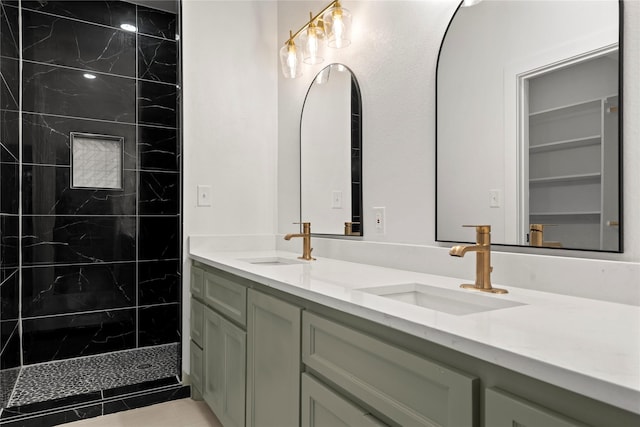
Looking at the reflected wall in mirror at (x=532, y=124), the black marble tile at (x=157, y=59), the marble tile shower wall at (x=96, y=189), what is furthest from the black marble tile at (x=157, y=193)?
the reflected wall in mirror at (x=532, y=124)

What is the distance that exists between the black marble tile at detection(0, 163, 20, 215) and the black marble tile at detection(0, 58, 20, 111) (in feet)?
1.05

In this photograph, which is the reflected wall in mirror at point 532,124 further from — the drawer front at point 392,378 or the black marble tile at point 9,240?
the black marble tile at point 9,240

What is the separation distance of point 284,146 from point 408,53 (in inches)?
44.5

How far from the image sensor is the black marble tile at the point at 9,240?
208cm

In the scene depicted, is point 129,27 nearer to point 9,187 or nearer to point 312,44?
point 9,187

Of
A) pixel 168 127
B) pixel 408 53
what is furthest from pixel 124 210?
pixel 408 53

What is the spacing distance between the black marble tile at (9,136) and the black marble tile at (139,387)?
1298 millimetres

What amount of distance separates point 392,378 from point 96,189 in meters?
A: 2.72

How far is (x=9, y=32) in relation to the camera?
241cm

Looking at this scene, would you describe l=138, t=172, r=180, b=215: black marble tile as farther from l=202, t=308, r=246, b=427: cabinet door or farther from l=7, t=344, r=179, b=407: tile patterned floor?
l=202, t=308, r=246, b=427: cabinet door

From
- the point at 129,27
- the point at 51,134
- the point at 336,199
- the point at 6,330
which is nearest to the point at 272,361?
the point at 336,199

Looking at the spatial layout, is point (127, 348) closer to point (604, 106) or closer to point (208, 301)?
point (208, 301)

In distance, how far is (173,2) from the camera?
311 cm

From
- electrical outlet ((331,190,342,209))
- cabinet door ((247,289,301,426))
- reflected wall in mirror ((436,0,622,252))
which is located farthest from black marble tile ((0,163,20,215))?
reflected wall in mirror ((436,0,622,252))
